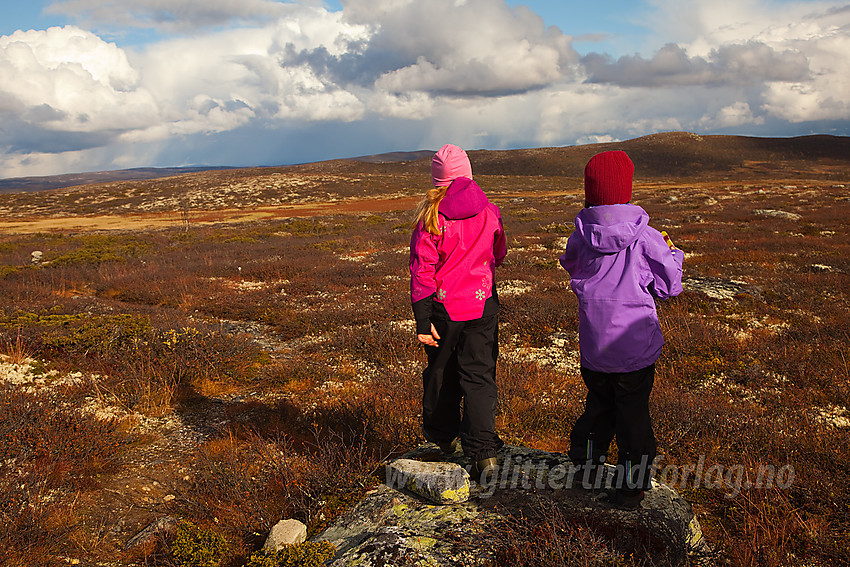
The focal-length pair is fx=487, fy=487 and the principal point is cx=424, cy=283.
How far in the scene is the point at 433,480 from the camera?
3.04m

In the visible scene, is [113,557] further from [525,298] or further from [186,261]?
[186,261]

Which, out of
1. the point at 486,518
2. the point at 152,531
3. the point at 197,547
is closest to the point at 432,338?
the point at 486,518

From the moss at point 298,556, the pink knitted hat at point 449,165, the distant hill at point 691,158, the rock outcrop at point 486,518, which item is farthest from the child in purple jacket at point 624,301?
the distant hill at point 691,158

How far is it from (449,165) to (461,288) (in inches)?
32.9

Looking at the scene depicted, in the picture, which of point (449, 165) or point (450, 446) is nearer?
point (449, 165)

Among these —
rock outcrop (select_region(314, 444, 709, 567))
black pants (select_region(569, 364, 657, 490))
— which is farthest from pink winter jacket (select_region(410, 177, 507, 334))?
rock outcrop (select_region(314, 444, 709, 567))

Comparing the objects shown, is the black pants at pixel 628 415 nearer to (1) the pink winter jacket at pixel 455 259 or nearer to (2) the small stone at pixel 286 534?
(1) the pink winter jacket at pixel 455 259

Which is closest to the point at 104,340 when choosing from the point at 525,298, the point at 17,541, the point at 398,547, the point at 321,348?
the point at 321,348

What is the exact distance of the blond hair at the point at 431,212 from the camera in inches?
126

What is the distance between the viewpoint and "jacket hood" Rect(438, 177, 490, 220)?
3.22 m

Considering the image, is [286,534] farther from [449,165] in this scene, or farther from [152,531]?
[449,165]

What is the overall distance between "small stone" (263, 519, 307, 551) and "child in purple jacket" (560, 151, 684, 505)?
2005 mm

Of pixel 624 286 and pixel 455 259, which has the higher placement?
pixel 455 259

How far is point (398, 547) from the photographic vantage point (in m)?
2.59
